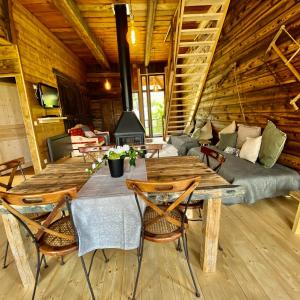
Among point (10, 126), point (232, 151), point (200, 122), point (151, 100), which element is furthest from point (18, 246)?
point (151, 100)

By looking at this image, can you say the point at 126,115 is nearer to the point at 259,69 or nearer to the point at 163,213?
the point at 259,69

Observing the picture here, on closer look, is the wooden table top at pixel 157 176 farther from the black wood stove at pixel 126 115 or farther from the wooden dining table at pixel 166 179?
the black wood stove at pixel 126 115

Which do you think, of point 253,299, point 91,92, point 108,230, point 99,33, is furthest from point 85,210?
point 91,92

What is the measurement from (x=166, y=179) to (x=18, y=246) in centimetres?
120

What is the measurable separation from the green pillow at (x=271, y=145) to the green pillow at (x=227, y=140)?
69 cm

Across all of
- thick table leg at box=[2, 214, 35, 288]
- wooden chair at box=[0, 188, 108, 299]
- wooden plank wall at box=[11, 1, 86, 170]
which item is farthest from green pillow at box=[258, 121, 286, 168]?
wooden plank wall at box=[11, 1, 86, 170]

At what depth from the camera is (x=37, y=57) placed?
13.0 ft

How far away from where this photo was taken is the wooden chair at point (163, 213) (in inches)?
42.0

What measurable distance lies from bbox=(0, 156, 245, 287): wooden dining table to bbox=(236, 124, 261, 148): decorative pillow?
5.64 feet

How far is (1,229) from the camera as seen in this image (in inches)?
85.2

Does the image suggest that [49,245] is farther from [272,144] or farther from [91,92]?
[91,92]

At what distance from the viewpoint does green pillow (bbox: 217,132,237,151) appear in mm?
3293

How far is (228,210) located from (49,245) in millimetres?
1955

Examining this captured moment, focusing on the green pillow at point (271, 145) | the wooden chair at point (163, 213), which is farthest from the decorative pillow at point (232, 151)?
the wooden chair at point (163, 213)
